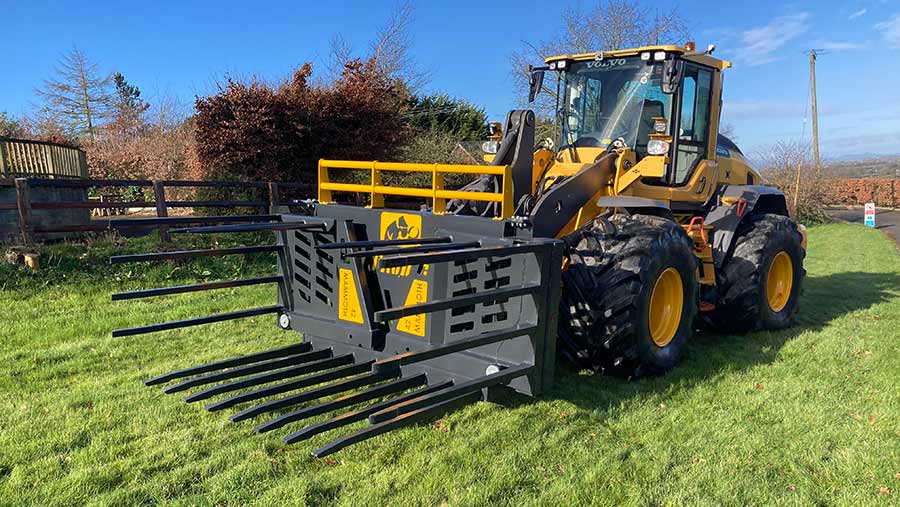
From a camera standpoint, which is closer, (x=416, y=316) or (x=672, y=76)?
(x=416, y=316)

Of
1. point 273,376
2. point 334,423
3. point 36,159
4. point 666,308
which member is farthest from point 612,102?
point 36,159

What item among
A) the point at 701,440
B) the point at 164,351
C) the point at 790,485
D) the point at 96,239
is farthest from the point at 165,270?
the point at 790,485

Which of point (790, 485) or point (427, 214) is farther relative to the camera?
point (427, 214)

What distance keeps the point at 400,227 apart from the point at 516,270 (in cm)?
99

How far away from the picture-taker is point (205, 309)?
22.7ft

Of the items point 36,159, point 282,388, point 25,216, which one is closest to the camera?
point 282,388

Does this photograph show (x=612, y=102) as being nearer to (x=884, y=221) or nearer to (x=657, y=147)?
(x=657, y=147)

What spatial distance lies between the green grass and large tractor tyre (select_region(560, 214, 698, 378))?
0.25 m

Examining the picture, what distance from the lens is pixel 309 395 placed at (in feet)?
11.4

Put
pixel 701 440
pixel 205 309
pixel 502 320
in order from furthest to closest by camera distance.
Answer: pixel 205 309 → pixel 502 320 → pixel 701 440

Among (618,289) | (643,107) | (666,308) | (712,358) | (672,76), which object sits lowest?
(712,358)

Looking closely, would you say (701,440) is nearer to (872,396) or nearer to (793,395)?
(793,395)

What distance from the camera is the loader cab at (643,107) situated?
5.52 meters

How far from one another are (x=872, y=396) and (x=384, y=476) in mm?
3530
